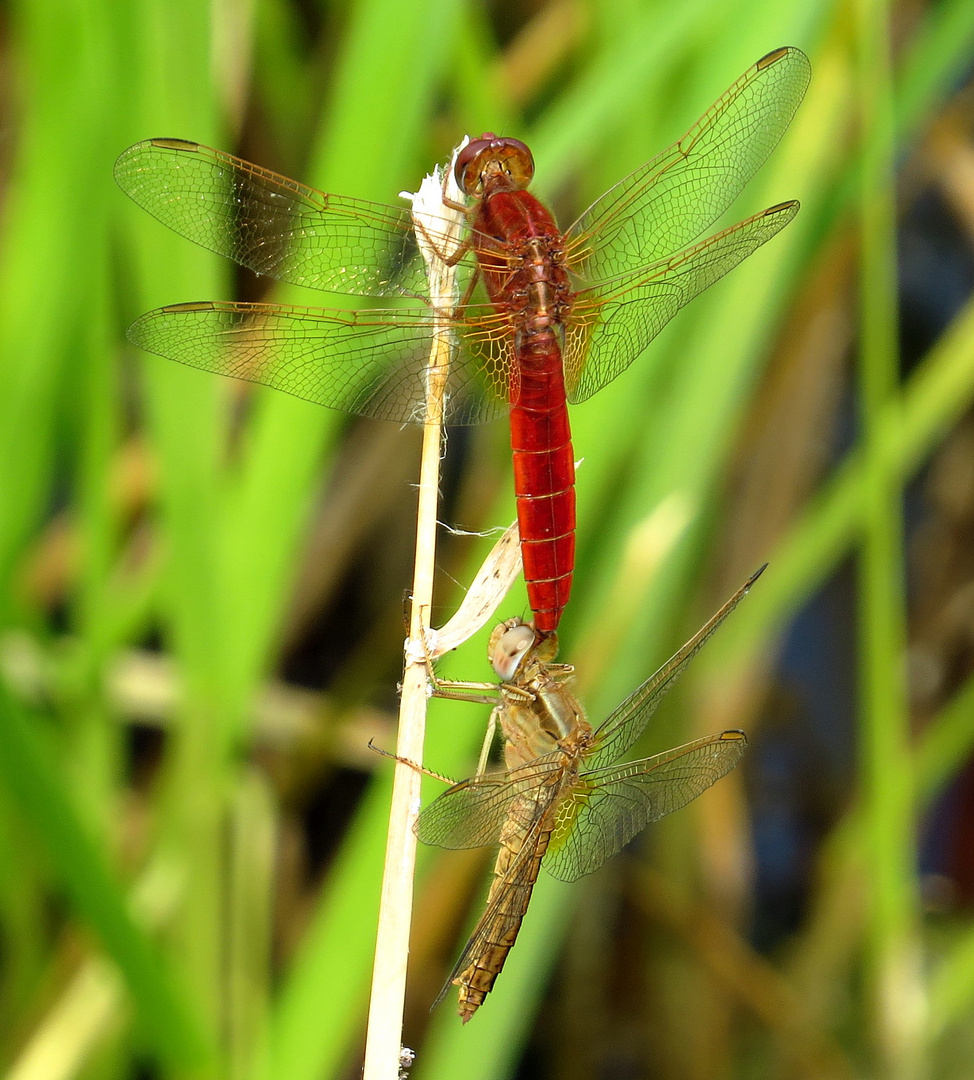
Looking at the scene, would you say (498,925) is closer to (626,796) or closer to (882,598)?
(626,796)

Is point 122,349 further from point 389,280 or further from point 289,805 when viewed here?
point 389,280

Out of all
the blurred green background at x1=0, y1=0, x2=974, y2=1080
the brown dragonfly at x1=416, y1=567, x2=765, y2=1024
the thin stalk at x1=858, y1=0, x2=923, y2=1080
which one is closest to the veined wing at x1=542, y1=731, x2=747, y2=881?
the brown dragonfly at x1=416, y1=567, x2=765, y2=1024

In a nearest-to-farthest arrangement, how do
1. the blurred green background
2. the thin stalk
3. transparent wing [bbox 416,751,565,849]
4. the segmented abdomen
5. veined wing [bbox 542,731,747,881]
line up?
1. transparent wing [bbox 416,751,565,849]
2. the segmented abdomen
3. veined wing [bbox 542,731,747,881]
4. the blurred green background
5. the thin stalk

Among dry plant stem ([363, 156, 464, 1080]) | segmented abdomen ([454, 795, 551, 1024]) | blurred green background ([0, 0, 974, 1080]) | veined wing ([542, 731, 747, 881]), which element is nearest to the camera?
dry plant stem ([363, 156, 464, 1080])

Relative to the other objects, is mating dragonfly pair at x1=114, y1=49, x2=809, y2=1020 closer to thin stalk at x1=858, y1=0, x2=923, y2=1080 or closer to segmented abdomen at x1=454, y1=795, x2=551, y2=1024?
segmented abdomen at x1=454, y1=795, x2=551, y2=1024

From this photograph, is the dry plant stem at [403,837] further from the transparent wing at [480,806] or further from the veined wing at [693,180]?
the veined wing at [693,180]

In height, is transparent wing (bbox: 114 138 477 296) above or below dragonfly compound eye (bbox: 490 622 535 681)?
above

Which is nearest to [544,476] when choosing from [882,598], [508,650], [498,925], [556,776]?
[508,650]

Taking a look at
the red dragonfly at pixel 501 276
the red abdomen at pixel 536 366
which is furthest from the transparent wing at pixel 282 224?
the red abdomen at pixel 536 366
